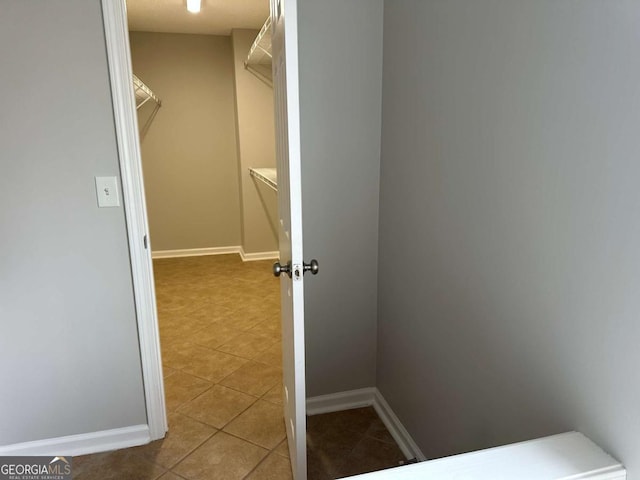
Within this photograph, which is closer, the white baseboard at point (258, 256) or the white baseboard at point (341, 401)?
the white baseboard at point (341, 401)

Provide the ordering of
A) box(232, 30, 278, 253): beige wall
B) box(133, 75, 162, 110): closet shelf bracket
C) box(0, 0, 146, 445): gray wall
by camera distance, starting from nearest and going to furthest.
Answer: box(0, 0, 146, 445): gray wall → box(133, 75, 162, 110): closet shelf bracket → box(232, 30, 278, 253): beige wall

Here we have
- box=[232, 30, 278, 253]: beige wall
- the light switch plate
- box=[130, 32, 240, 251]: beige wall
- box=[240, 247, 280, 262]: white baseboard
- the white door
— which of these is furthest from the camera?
box=[240, 247, 280, 262]: white baseboard

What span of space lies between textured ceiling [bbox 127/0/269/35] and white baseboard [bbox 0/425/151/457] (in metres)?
3.09

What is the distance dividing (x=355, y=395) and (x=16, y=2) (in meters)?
2.18

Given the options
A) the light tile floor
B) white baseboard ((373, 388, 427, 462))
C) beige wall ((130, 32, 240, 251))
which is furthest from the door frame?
beige wall ((130, 32, 240, 251))

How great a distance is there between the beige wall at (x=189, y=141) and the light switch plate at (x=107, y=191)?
3.14m

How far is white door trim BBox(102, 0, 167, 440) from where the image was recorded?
162 centimetres

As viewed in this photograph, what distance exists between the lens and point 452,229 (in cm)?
146

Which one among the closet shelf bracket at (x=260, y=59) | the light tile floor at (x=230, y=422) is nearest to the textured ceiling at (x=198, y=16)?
the closet shelf bracket at (x=260, y=59)

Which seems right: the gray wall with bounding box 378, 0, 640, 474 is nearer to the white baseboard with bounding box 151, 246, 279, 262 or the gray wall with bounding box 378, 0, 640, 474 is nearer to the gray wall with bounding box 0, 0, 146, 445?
the gray wall with bounding box 0, 0, 146, 445

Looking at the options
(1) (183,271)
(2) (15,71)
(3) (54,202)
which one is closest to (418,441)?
(3) (54,202)

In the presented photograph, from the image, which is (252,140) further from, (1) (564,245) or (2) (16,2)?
(1) (564,245)

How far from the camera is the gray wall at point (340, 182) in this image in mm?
1847

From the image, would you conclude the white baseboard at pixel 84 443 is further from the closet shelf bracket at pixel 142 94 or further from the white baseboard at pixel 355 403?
the closet shelf bracket at pixel 142 94
